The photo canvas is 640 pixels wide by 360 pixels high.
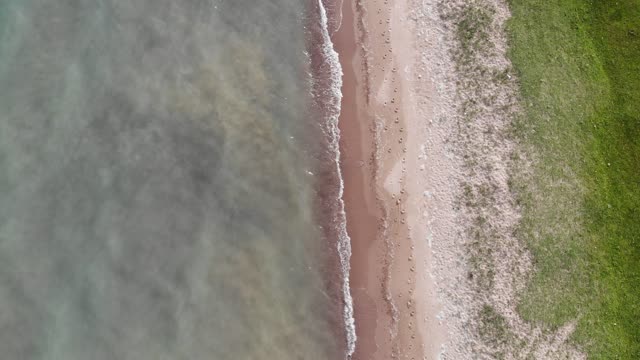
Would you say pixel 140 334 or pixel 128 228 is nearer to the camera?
pixel 140 334

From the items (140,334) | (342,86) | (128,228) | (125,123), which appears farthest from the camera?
(342,86)

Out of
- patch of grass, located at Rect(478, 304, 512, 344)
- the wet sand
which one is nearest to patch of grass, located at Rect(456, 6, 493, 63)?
the wet sand

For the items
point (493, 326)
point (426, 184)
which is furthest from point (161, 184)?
point (493, 326)

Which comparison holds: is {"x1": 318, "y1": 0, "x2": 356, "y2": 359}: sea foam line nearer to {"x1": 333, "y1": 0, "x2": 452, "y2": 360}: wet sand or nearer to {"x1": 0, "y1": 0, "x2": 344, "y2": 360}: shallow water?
{"x1": 333, "y1": 0, "x2": 452, "y2": 360}: wet sand

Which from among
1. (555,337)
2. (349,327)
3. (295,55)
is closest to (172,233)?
(349,327)

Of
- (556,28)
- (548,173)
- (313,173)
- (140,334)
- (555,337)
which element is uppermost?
(556,28)

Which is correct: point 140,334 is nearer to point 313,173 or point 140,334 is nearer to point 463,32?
point 313,173
